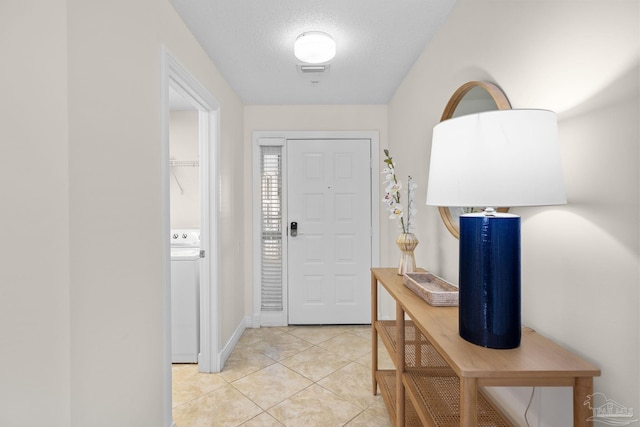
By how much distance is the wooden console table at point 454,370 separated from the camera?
78 cm

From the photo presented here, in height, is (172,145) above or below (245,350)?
above

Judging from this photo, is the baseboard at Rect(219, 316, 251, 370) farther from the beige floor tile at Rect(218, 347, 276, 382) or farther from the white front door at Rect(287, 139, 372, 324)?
the white front door at Rect(287, 139, 372, 324)

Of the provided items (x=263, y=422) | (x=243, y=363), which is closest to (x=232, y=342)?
(x=243, y=363)

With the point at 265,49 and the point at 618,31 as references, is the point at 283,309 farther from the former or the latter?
the point at 618,31

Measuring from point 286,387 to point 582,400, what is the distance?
5.90 ft

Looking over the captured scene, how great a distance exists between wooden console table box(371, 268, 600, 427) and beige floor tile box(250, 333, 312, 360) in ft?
3.09

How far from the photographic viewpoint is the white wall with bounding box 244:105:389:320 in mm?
3254

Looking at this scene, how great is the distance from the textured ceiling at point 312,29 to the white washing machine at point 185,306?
1.57m

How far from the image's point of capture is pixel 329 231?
328cm

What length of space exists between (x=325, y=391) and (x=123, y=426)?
4.10 ft

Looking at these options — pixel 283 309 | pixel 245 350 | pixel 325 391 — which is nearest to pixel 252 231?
pixel 283 309

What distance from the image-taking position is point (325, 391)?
2098 mm

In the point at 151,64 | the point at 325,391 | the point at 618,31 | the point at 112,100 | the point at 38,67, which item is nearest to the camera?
the point at 618,31

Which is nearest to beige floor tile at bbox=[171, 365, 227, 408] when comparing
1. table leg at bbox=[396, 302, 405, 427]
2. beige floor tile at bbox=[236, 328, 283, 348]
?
beige floor tile at bbox=[236, 328, 283, 348]
